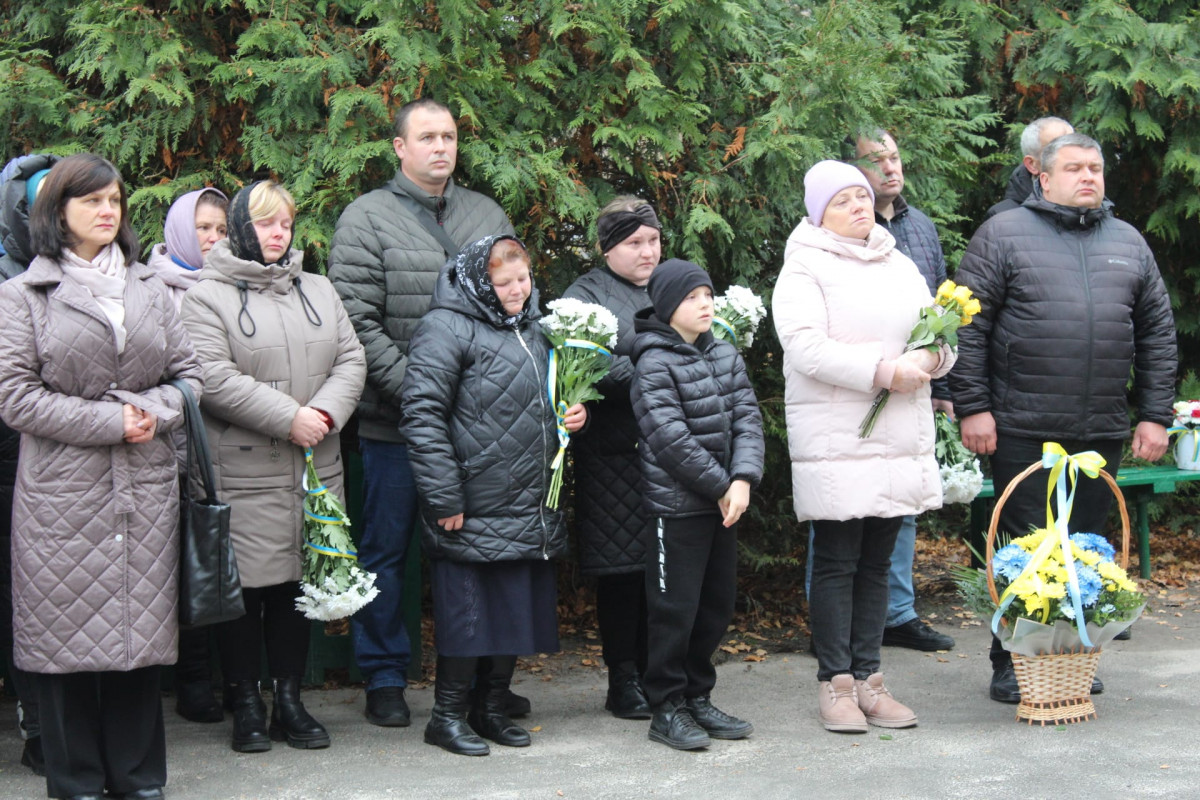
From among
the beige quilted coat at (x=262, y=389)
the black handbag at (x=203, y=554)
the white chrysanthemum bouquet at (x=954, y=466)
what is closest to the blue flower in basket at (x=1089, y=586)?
the white chrysanthemum bouquet at (x=954, y=466)

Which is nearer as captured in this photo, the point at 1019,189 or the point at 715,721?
the point at 715,721

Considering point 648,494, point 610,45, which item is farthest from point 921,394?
point 610,45

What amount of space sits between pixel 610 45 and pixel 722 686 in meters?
2.93

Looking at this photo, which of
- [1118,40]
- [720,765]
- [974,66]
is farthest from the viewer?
[974,66]

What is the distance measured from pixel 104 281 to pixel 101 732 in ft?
5.00

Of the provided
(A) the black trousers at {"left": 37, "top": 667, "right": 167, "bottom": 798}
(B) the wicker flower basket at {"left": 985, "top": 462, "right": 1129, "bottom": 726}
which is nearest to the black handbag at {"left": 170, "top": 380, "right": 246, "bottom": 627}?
(A) the black trousers at {"left": 37, "top": 667, "right": 167, "bottom": 798}

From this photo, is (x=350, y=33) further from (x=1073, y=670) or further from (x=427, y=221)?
(x=1073, y=670)

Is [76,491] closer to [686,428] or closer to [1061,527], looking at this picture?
[686,428]

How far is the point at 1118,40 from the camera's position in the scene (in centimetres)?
792

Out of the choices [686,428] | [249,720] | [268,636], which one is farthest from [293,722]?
[686,428]

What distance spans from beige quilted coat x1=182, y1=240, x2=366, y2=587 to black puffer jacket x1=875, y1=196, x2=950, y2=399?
2.76 m

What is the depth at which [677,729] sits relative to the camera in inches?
199

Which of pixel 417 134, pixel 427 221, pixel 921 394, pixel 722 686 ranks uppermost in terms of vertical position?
pixel 417 134

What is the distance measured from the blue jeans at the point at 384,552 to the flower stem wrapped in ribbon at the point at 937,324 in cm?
189
